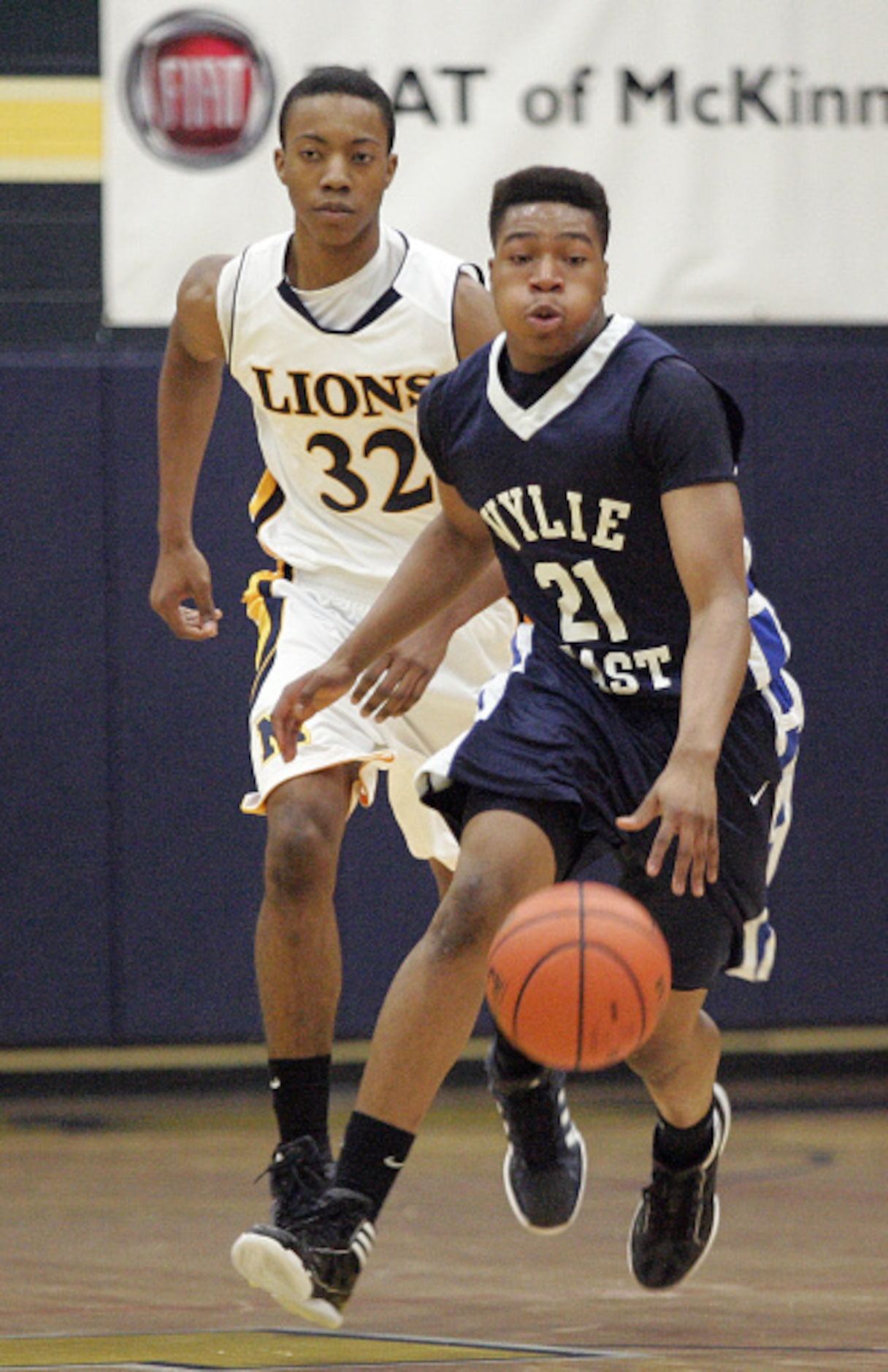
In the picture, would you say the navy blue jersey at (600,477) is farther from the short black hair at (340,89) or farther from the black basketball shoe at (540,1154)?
the black basketball shoe at (540,1154)

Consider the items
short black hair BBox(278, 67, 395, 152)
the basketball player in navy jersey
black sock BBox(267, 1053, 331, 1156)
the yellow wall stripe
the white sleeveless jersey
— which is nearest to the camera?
the basketball player in navy jersey

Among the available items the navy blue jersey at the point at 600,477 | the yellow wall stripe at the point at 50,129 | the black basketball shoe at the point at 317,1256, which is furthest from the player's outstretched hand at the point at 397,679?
the yellow wall stripe at the point at 50,129

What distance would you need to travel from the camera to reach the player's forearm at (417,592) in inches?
167

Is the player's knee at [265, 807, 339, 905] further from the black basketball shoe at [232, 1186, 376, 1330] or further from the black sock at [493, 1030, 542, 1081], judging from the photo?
the black basketball shoe at [232, 1186, 376, 1330]

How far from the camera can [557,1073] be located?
4695 millimetres

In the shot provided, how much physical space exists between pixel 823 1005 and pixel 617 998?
4259 mm

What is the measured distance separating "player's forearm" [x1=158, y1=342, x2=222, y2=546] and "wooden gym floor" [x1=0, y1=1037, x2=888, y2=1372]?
175 centimetres

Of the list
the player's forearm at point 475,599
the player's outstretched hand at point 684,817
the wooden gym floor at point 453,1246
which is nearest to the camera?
the player's outstretched hand at point 684,817

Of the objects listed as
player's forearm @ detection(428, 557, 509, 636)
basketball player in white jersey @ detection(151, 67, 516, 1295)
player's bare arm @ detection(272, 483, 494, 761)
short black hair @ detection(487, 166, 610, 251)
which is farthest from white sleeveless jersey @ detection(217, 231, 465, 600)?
short black hair @ detection(487, 166, 610, 251)

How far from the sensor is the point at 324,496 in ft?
15.9

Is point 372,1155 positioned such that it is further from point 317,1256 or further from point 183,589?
point 183,589

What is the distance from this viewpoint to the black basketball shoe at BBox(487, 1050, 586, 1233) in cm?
461

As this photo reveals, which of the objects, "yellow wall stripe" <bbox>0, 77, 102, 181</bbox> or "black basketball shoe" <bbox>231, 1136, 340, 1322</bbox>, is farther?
"yellow wall stripe" <bbox>0, 77, 102, 181</bbox>

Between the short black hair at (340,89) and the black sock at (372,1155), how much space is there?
2.07 meters
